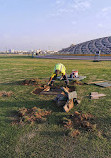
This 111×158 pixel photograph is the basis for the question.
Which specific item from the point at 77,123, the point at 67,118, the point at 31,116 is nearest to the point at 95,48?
the point at 67,118

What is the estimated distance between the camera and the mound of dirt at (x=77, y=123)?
3.18 meters

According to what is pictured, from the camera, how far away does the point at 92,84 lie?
760cm

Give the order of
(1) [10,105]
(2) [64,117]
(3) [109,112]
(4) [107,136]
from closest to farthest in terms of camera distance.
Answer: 1. (4) [107,136]
2. (2) [64,117]
3. (3) [109,112]
4. (1) [10,105]

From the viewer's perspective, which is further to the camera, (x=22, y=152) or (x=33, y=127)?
(x=33, y=127)

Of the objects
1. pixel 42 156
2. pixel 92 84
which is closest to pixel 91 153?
pixel 42 156

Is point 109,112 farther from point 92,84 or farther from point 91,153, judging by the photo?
point 92,84

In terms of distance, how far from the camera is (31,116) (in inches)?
148

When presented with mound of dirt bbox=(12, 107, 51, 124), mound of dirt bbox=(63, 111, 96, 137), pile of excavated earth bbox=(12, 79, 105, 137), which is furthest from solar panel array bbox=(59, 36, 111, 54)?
mound of dirt bbox=(12, 107, 51, 124)

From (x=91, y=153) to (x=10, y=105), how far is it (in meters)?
3.39

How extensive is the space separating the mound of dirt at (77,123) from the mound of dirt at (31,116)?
724mm

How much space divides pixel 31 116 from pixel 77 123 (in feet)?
4.74

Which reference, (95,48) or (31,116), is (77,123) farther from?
(95,48)

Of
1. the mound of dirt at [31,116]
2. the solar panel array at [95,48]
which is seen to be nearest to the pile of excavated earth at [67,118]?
the mound of dirt at [31,116]

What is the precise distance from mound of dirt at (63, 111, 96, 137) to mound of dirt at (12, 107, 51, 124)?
0.72 meters
